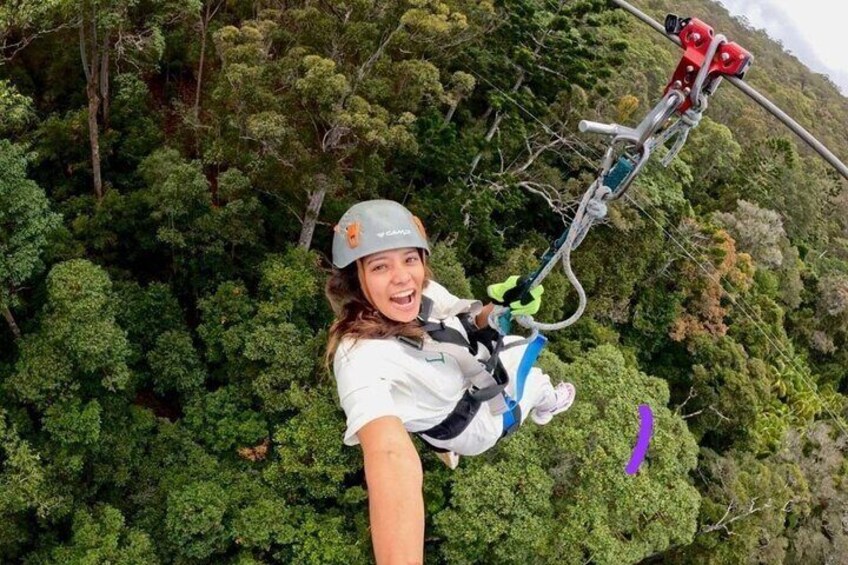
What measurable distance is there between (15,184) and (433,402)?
28.5 feet

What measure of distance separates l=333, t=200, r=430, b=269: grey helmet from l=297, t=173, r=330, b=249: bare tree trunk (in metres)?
7.24

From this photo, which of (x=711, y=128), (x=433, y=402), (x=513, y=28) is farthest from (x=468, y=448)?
(x=711, y=128)

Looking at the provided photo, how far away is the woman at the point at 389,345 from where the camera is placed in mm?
2070

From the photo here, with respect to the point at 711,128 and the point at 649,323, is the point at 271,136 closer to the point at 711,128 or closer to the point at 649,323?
the point at 649,323

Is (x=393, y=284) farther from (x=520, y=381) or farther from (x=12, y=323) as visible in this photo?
(x=12, y=323)

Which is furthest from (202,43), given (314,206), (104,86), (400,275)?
(400,275)

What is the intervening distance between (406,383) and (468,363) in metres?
0.36

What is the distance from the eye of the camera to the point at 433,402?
2.73 metres

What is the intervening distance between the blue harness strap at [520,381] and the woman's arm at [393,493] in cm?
133

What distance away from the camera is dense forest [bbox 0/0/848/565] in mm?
9328

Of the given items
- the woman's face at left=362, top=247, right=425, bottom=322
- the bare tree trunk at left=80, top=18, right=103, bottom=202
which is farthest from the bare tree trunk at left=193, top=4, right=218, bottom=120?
the woman's face at left=362, top=247, right=425, bottom=322

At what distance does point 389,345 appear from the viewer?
2.51m

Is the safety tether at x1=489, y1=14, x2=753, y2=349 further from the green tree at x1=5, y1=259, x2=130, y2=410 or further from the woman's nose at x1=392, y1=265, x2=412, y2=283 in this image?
the green tree at x1=5, y1=259, x2=130, y2=410

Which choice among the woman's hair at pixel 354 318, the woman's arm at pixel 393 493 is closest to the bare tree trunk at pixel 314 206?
the woman's hair at pixel 354 318
